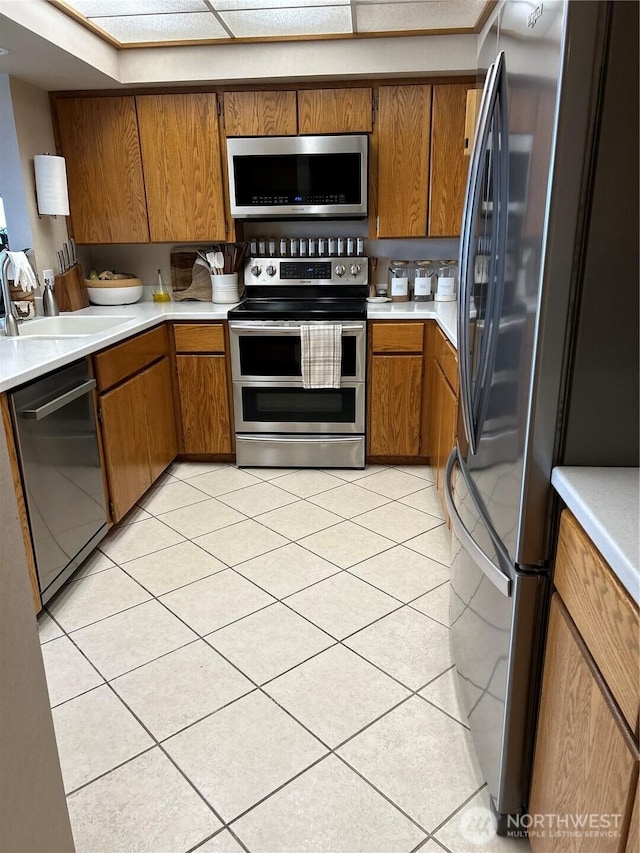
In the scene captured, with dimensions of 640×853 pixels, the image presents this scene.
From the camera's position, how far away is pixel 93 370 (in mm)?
2531

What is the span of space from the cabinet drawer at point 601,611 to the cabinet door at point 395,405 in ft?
7.57

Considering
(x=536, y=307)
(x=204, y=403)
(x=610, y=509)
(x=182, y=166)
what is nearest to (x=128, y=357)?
(x=204, y=403)

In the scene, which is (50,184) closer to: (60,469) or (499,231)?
(60,469)

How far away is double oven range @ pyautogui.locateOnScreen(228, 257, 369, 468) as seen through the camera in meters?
3.34

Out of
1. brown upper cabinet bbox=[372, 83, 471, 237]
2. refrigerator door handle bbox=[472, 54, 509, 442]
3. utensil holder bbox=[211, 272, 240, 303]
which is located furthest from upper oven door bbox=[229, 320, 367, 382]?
refrigerator door handle bbox=[472, 54, 509, 442]

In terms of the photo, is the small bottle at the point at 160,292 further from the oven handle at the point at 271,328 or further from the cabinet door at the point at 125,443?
the cabinet door at the point at 125,443

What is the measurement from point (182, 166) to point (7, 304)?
1.35 m

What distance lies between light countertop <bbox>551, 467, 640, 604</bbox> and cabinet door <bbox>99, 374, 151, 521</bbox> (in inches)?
80.7

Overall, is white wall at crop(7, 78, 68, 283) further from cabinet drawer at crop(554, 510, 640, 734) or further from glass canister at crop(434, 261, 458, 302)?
cabinet drawer at crop(554, 510, 640, 734)

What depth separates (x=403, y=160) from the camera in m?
3.38

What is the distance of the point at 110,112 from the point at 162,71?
1.27ft

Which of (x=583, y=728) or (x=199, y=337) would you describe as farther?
(x=199, y=337)

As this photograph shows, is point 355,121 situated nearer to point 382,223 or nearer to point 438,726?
point 382,223

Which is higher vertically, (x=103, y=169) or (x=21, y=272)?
(x=103, y=169)
